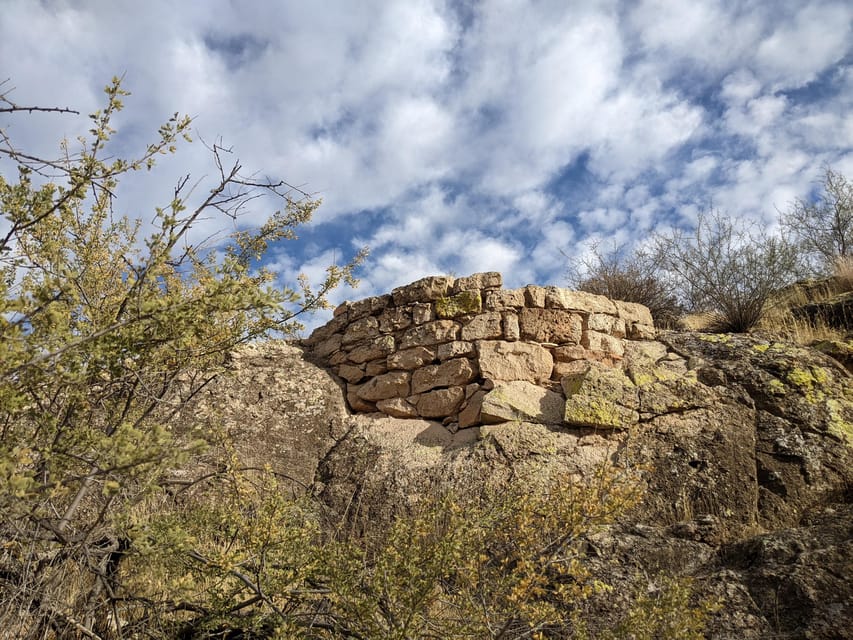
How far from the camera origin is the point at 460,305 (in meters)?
6.25

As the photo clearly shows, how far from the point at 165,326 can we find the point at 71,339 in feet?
1.01

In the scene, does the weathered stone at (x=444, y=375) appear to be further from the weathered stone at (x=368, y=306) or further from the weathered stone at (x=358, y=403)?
the weathered stone at (x=368, y=306)

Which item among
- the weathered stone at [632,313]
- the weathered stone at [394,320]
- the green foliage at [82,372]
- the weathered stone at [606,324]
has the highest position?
the weathered stone at [632,313]

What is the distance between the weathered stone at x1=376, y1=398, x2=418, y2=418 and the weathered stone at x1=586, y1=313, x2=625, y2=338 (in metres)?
2.04

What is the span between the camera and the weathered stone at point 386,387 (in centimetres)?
625

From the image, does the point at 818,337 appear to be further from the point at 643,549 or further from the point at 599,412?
the point at 643,549

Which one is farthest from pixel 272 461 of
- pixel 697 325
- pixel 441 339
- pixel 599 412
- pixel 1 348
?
pixel 697 325

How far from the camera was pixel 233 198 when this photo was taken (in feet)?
8.61

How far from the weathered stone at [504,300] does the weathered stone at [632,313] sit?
1.23 m

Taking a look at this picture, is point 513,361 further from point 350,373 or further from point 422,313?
point 350,373

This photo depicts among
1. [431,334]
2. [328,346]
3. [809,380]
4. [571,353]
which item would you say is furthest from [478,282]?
[809,380]

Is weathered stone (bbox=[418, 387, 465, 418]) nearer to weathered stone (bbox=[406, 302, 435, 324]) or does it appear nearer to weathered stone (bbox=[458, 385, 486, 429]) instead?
weathered stone (bbox=[458, 385, 486, 429])

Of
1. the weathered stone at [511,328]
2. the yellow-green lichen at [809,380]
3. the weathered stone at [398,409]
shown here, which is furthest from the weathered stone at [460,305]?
the yellow-green lichen at [809,380]

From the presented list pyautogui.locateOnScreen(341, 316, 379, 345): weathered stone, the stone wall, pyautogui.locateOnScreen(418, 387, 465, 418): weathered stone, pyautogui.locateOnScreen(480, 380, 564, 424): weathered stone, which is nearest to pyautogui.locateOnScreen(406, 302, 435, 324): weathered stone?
the stone wall
